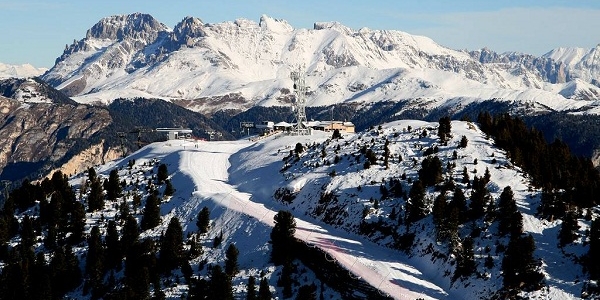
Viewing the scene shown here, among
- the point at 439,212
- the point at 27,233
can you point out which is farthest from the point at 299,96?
the point at 439,212

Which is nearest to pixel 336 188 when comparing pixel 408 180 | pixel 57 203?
pixel 408 180

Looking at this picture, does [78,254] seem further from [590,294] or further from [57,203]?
[590,294]

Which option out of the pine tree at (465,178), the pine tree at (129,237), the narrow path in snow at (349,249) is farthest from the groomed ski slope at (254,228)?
the pine tree at (465,178)

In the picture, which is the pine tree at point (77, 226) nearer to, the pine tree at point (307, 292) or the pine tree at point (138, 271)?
the pine tree at point (138, 271)

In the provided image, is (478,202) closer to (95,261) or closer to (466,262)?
(466,262)

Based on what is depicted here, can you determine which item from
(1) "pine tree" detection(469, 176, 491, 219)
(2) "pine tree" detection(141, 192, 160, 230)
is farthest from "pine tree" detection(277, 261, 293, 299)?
(2) "pine tree" detection(141, 192, 160, 230)
